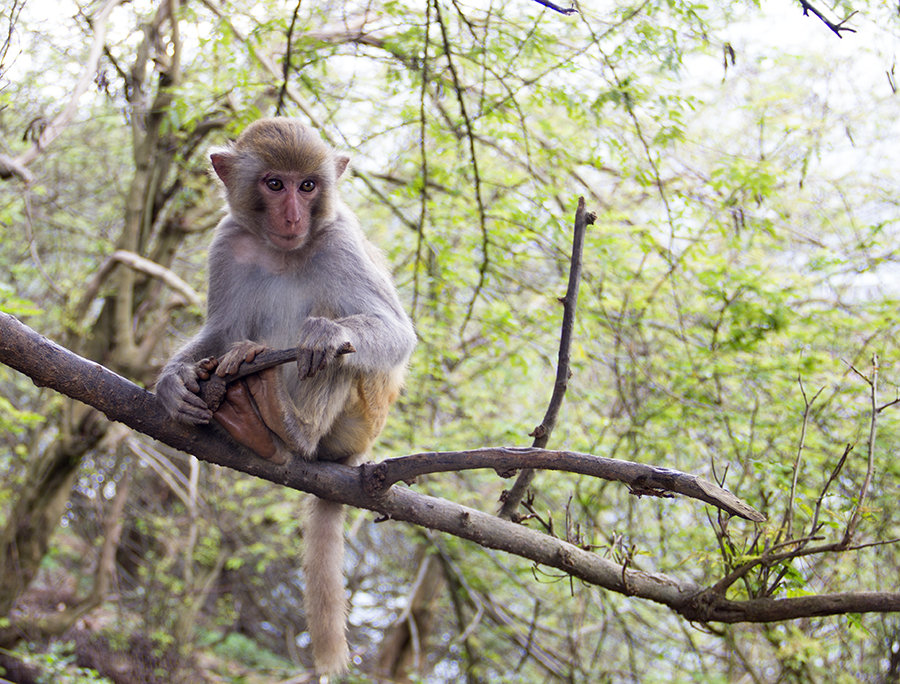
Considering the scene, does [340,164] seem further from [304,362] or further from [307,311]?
[304,362]

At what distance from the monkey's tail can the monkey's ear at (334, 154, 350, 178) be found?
1.79 metres

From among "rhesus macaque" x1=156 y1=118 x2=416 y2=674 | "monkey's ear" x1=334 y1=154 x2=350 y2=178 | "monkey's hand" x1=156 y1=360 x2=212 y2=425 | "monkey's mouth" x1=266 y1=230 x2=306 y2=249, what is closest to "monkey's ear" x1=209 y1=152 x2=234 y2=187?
"rhesus macaque" x1=156 y1=118 x2=416 y2=674

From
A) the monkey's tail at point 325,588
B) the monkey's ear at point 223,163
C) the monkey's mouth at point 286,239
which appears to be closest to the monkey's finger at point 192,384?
the monkey's mouth at point 286,239

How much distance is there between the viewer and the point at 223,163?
395 cm

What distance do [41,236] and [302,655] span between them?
7564 millimetres

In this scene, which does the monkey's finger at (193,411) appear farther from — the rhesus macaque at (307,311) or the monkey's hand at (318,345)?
the monkey's hand at (318,345)

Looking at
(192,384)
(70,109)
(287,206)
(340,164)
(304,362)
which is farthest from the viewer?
(70,109)

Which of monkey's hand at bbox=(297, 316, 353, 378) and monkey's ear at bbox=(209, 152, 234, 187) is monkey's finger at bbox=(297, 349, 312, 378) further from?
monkey's ear at bbox=(209, 152, 234, 187)

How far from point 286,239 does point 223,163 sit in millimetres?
Result: 599

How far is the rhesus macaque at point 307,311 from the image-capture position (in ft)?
11.5

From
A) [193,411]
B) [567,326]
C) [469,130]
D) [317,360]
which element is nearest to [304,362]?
[317,360]

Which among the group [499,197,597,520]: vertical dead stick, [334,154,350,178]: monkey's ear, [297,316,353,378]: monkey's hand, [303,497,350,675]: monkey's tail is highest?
[334,154,350,178]: monkey's ear

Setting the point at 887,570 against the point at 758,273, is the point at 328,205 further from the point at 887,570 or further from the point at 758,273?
the point at 887,570

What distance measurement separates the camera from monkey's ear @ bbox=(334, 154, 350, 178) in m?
4.11
